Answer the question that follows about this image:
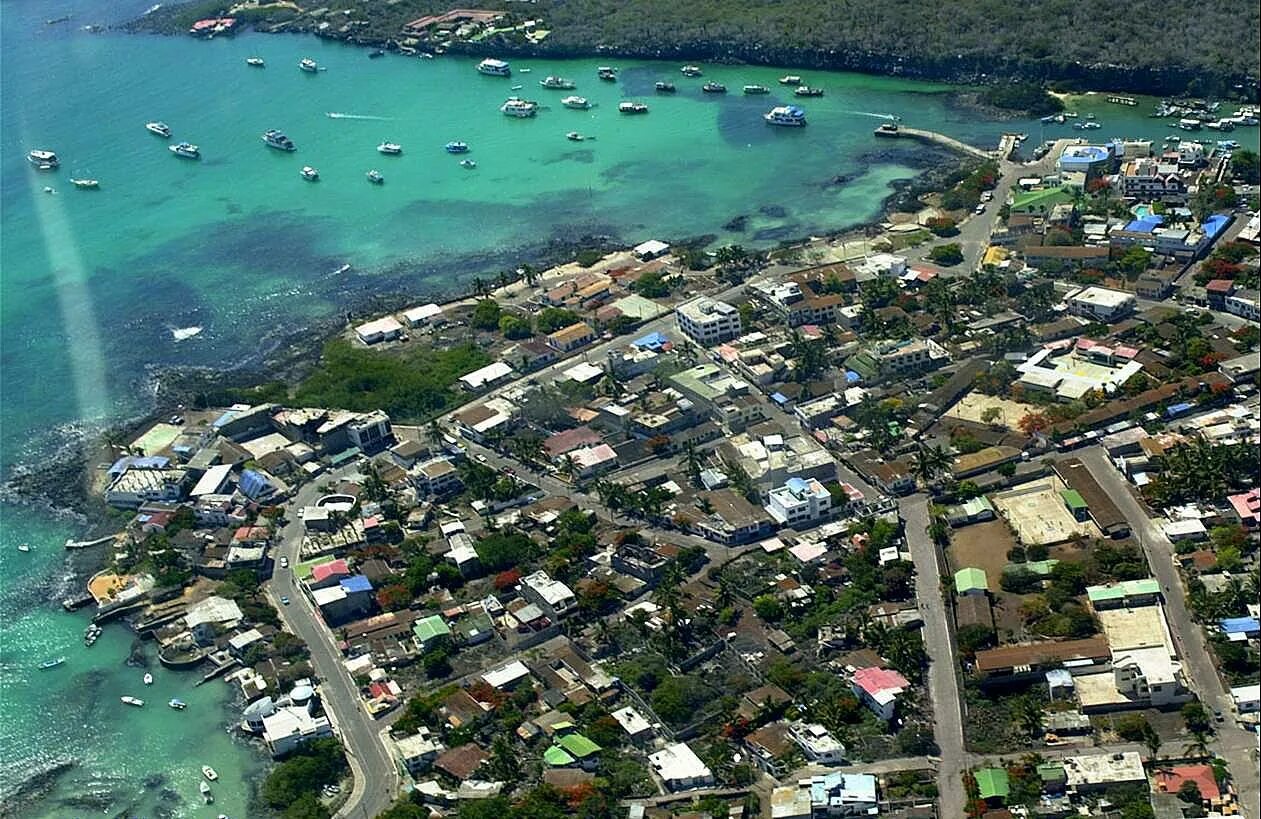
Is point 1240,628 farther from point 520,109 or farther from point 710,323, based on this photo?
point 520,109

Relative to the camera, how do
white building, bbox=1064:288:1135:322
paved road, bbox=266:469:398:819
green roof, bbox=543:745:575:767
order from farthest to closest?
1. white building, bbox=1064:288:1135:322
2. paved road, bbox=266:469:398:819
3. green roof, bbox=543:745:575:767

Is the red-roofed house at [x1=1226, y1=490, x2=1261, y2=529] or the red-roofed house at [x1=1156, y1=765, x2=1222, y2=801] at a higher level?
the red-roofed house at [x1=1226, y1=490, x2=1261, y2=529]

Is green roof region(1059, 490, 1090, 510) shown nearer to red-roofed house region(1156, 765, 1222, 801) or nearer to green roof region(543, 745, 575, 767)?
red-roofed house region(1156, 765, 1222, 801)

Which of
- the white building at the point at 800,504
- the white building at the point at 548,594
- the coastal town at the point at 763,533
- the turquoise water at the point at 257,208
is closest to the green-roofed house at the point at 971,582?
the coastal town at the point at 763,533

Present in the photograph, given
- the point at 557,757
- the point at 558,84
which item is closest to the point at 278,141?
the point at 558,84

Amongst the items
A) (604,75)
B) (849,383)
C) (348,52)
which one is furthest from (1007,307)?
(348,52)

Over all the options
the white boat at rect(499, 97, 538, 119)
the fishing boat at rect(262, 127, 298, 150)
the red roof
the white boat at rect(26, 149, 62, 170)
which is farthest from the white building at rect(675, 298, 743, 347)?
the white boat at rect(26, 149, 62, 170)
